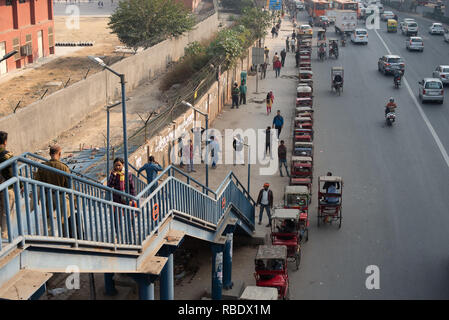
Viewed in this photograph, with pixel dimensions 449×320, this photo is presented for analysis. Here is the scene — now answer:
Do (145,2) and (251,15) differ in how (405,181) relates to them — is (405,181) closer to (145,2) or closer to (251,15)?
(145,2)

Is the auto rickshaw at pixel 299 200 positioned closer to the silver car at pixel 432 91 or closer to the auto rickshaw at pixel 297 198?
the auto rickshaw at pixel 297 198

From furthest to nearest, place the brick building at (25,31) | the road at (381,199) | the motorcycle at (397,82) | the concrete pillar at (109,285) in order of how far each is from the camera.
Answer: the brick building at (25,31) → the motorcycle at (397,82) → the road at (381,199) → the concrete pillar at (109,285)

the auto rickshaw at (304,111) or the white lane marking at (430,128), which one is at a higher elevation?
the auto rickshaw at (304,111)

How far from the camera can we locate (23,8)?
4322cm

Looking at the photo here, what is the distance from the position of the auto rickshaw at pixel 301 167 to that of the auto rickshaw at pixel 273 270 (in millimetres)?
7056

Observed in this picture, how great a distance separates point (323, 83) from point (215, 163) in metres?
18.4

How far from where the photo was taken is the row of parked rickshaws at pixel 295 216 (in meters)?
14.8

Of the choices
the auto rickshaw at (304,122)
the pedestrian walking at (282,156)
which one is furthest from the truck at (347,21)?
the pedestrian walking at (282,156)

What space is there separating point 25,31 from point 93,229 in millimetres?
37590

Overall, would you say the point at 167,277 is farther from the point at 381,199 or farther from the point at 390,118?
the point at 390,118

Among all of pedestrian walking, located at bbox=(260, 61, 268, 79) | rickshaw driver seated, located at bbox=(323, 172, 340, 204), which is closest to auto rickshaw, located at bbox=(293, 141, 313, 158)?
rickshaw driver seated, located at bbox=(323, 172, 340, 204)

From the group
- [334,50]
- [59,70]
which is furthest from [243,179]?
[334,50]
